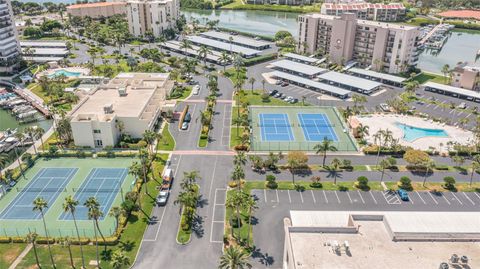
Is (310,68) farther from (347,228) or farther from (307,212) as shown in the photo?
(347,228)

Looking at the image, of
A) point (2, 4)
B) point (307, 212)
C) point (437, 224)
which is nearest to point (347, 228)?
point (307, 212)

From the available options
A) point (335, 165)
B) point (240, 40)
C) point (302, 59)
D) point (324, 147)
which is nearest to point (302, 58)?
point (302, 59)

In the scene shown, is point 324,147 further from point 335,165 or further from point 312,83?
point 312,83

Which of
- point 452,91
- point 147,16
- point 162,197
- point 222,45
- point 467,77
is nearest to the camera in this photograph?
point 162,197

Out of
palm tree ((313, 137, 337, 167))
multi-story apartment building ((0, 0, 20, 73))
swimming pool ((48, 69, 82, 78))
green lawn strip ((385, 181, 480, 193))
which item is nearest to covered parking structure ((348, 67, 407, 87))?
green lawn strip ((385, 181, 480, 193))

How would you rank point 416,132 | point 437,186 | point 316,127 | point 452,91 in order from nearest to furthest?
point 437,186 < point 416,132 < point 316,127 < point 452,91

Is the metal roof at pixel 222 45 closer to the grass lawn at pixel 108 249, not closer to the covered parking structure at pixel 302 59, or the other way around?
the covered parking structure at pixel 302 59

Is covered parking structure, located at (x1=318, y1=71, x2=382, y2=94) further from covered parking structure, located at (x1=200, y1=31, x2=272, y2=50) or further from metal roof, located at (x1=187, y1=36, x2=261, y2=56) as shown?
covered parking structure, located at (x1=200, y1=31, x2=272, y2=50)
